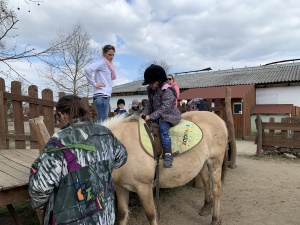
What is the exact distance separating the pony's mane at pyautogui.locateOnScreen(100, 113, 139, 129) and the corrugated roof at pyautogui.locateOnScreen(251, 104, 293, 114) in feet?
55.3

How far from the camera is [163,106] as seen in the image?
323 centimetres

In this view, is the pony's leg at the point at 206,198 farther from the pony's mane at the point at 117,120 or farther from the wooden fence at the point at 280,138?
the wooden fence at the point at 280,138

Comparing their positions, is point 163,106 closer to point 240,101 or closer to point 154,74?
point 154,74

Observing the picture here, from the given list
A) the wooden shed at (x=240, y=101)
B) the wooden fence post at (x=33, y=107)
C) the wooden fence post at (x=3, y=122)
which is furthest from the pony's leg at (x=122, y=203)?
the wooden shed at (x=240, y=101)

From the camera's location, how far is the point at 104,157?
1771mm

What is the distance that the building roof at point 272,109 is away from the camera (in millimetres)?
17594

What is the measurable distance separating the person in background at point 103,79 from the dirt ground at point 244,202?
5.91 ft

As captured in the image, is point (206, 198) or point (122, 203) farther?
point (206, 198)

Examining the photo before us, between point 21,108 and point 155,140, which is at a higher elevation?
point 21,108

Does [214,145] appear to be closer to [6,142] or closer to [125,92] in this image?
[6,142]

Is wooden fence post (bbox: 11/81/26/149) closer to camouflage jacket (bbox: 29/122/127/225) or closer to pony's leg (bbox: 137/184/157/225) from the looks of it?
pony's leg (bbox: 137/184/157/225)

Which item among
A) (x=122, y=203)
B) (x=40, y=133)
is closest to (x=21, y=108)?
(x=40, y=133)

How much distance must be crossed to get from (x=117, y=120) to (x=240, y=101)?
16.5 metres

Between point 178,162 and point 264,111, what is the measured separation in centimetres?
1697
